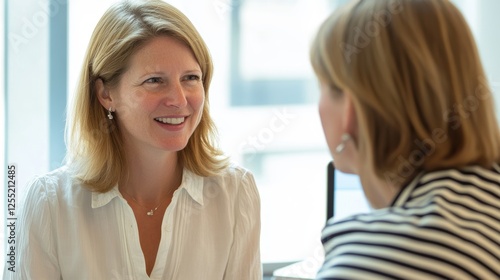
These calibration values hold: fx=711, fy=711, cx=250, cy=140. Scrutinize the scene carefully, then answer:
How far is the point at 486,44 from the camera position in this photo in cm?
279

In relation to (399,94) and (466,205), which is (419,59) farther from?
(466,205)

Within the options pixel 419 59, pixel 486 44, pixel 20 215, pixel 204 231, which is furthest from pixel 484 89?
pixel 486 44

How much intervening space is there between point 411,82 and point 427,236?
21 cm

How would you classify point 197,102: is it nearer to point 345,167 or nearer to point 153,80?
point 153,80

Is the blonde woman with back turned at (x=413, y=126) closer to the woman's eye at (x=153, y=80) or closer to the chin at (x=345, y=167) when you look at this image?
the chin at (x=345, y=167)

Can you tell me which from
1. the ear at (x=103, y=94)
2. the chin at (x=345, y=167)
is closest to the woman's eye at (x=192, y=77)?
the ear at (x=103, y=94)

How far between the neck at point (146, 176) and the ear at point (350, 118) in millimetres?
878

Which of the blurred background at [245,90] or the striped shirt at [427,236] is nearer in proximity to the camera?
the striped shirt at [427,236]

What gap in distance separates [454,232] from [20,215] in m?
1.21

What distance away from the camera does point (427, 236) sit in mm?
870

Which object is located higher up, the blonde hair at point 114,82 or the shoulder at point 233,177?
the blonde hair at point 114,82

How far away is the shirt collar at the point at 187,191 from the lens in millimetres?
1756

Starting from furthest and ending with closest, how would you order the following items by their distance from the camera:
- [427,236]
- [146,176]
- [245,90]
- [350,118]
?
[245,90], [146,176], [350,118], [427,236]

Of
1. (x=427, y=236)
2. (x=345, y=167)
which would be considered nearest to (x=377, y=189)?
(x=345, y=167)
